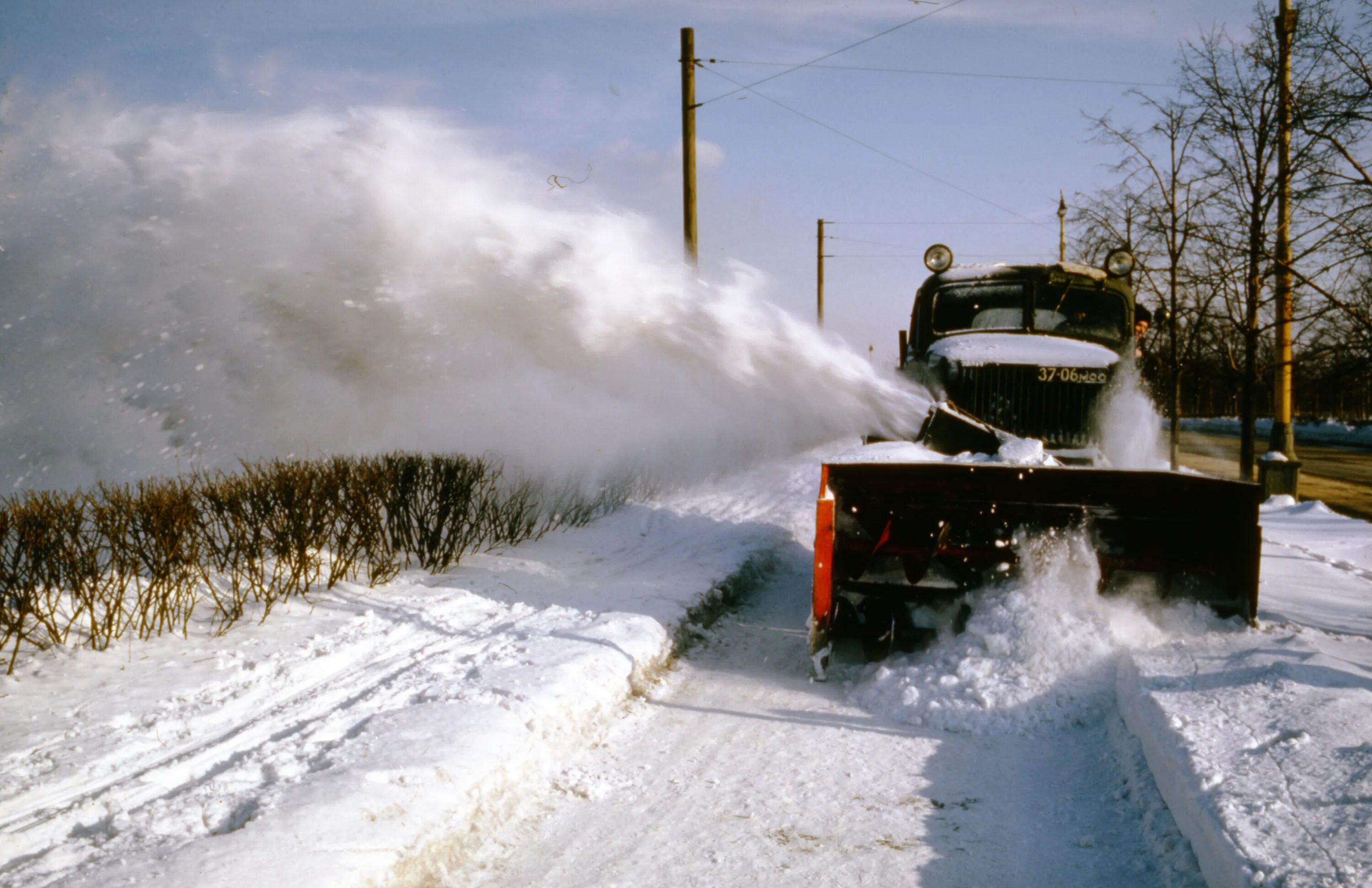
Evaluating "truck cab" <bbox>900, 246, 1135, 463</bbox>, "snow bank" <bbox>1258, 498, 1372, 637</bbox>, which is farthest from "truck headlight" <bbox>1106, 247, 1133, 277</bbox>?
"snow bank" <bbox>1258, 498, 1372, 637</bbox>

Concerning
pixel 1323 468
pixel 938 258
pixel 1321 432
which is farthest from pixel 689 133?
pixel 1321 432

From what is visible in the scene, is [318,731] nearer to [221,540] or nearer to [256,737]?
[256,737]

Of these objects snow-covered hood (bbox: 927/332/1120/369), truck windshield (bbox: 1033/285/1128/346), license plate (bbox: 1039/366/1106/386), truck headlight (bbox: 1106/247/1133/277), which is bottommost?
license plate (bbox: 1039/366/1106/386)

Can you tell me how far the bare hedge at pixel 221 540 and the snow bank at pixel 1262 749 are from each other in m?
5.58

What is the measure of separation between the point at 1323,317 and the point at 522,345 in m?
9.87

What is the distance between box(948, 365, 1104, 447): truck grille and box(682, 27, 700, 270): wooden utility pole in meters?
9.49

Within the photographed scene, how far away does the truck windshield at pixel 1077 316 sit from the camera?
870 centimetres

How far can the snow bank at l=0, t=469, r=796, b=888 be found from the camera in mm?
3146

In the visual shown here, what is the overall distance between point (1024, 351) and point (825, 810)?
5.49 m

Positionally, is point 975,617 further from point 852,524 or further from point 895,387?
point 895,387

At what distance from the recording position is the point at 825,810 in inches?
154

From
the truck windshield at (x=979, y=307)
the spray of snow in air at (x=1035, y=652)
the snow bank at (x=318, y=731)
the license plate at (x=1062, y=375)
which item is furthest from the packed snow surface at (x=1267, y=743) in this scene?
the truck windshield at (x=979, y=307)

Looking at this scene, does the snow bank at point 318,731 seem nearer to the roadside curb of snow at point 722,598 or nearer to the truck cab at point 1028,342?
the roadside curb of snow at point 722,598

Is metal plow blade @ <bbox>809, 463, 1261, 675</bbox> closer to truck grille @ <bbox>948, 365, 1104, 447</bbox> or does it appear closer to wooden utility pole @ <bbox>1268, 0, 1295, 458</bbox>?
truck grille @ <bbox>948, 365, 1104, 447</bbox>
